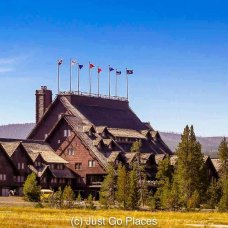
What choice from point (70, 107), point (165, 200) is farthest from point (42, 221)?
point (70, 107)

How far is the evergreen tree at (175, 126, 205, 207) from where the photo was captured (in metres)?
101

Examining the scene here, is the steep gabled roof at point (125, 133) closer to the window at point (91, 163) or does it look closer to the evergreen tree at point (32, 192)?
the window at point (91, 163)

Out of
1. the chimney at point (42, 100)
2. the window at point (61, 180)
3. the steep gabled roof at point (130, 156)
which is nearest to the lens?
the steep gabled roof at point (130, 156)

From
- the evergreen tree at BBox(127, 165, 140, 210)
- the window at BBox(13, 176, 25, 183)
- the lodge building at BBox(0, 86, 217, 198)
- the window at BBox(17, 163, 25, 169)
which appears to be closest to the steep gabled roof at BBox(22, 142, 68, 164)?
the lodge building at BBox(0, 86, 217, 198)

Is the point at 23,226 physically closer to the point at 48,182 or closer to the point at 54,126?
the point at 48,182

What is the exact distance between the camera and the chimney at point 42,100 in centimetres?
14900

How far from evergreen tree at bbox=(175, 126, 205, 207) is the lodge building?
1114 centimetres

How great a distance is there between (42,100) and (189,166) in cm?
5614

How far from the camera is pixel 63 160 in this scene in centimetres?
12938

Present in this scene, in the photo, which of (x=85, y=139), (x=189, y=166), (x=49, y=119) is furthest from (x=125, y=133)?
(x=189, y=166)

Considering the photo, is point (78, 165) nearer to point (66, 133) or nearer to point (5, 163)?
point (66, 133)

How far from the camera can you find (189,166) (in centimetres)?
10125

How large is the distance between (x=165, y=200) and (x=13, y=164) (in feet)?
117

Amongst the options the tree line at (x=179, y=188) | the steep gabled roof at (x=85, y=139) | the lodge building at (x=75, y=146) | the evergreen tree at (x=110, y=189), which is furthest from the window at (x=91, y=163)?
the evergreen tree at (x=110, y=189)
